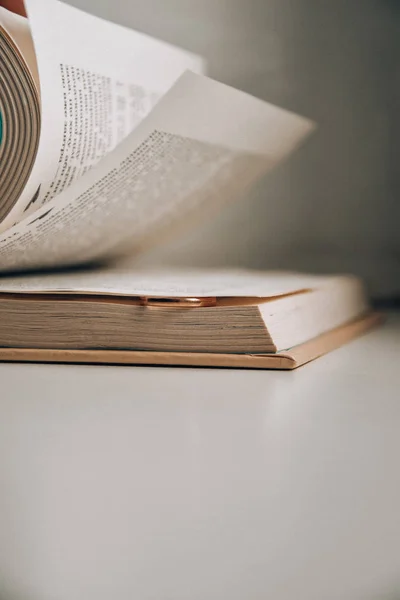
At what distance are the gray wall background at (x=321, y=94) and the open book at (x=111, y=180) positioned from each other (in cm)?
29

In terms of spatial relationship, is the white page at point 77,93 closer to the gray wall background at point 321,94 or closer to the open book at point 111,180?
the open book at point 111,180

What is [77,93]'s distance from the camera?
0.58 metres

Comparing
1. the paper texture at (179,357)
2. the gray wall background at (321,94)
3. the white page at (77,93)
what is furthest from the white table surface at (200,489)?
the gray wall background at (321,94)

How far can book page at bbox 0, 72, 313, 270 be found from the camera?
637mm

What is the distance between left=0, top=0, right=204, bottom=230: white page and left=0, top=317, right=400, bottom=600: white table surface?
0.17 metres

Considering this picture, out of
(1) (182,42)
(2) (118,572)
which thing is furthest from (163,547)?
(1) (182,42)

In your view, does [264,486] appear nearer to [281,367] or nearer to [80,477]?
[80,477]

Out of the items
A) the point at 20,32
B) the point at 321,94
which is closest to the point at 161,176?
the point at 20,32

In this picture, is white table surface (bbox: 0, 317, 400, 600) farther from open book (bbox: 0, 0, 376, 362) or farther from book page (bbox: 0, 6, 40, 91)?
book page (bbox: 0, 6, 40, 91)

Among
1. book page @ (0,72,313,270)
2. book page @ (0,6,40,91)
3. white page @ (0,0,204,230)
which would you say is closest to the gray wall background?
book page @ (0,72,313,270)

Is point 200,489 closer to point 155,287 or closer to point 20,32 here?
point 155,287

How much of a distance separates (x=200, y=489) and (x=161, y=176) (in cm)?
45

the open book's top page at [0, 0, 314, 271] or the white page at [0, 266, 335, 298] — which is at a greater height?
the open book's top page at [0, 0, 314, 271]

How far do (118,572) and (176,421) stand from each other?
0.62 ft
